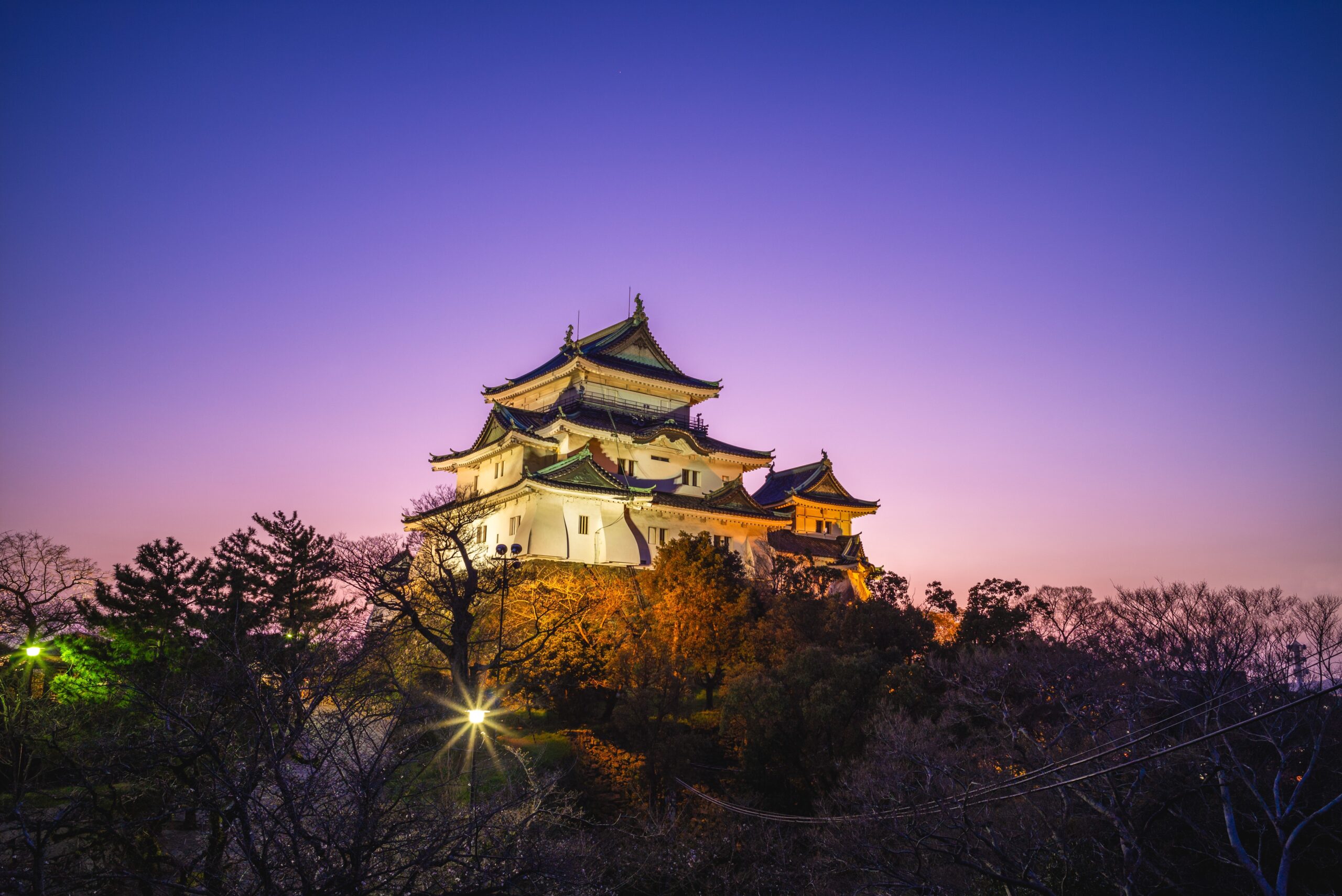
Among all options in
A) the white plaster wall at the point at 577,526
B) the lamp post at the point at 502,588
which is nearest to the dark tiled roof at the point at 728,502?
the white plaster wall at the point at 577,526

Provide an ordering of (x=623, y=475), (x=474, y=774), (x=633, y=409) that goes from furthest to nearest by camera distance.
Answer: (x=633, y=409) → (x=623, y=475) → (x=474, y=774)

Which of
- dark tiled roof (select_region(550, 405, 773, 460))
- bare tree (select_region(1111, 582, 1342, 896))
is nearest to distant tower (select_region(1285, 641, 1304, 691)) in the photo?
bare tree (select_region(1111, 582, 1342, 896))

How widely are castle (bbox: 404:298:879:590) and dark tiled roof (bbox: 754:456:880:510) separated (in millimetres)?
93

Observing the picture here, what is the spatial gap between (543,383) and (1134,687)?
29.9 m

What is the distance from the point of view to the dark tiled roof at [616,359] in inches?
1697

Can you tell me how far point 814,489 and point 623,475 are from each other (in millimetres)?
12585

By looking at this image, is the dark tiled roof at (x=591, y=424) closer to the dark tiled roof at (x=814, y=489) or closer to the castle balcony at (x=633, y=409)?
the castle balcony at (x=633, y=409)

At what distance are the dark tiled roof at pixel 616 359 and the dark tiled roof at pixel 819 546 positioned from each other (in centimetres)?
861

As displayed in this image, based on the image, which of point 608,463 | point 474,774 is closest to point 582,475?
point 608,463

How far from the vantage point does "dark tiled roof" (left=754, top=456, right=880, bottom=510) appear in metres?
47.2

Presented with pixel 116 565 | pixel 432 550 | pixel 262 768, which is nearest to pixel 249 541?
pixel 116 565

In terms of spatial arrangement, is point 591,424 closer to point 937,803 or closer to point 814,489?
point 814,489

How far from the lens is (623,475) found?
3988 cm

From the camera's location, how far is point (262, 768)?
341 inches
